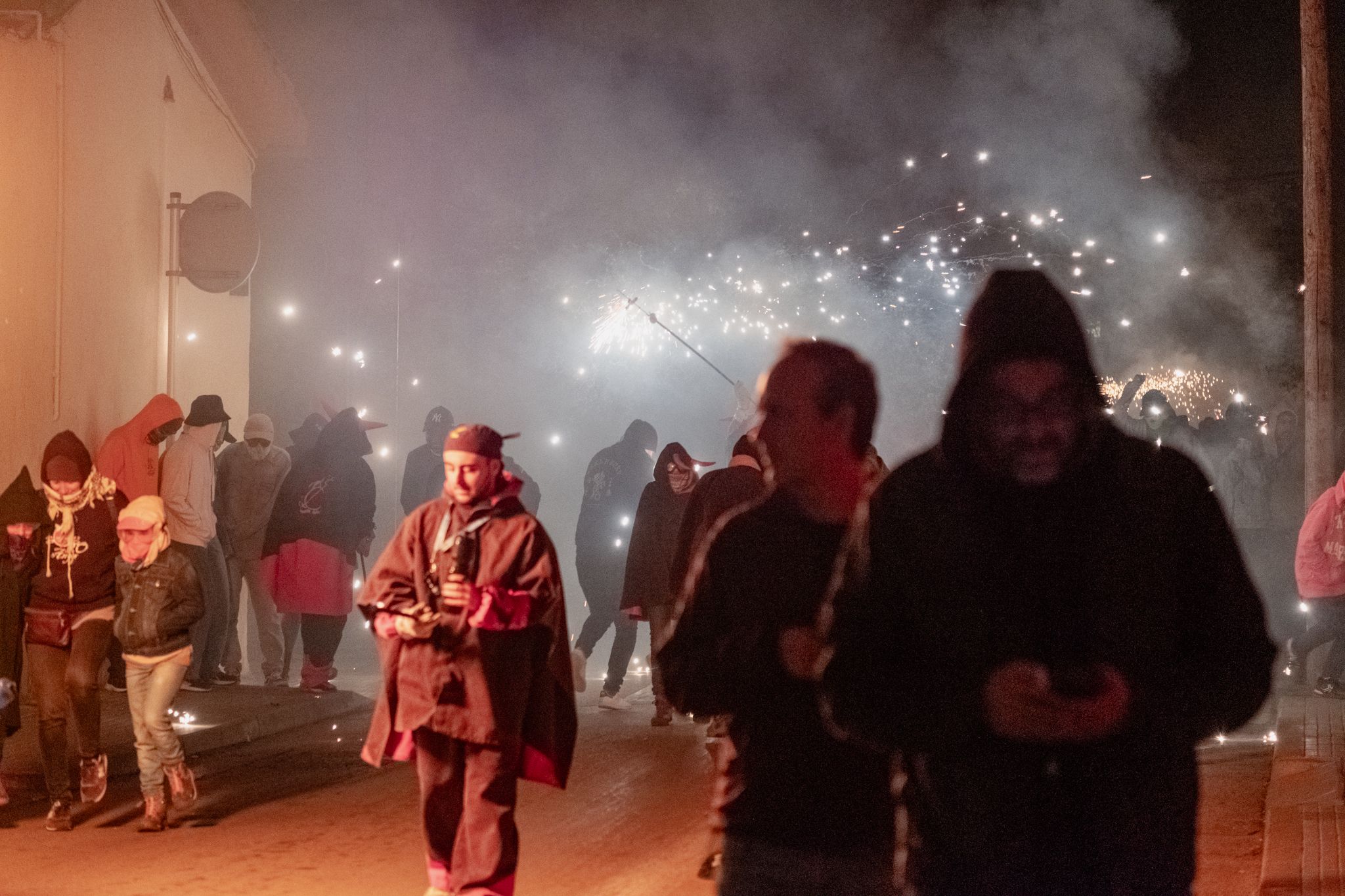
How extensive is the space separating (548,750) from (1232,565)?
3590 millimetres

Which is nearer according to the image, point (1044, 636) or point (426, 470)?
point (1044, 636)

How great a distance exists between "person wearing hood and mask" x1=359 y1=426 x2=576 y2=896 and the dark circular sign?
27.5 feet

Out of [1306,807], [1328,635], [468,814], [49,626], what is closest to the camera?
[468,814]

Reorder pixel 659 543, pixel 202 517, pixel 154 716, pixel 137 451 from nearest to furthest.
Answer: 1. pixel 154 716
2. pixel 659 543
3. pixel 137 451
4. pixel 202 517

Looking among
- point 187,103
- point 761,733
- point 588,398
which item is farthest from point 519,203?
point 761,733

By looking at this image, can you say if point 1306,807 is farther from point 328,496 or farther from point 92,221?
point 92,221

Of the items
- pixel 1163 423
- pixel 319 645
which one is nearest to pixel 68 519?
pixel 319 645

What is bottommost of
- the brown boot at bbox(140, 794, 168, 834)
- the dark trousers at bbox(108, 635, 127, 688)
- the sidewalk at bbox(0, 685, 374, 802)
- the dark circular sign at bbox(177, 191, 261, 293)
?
the sidewalk at bbox(0, 685, 374, 802)

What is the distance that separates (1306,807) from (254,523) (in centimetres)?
871

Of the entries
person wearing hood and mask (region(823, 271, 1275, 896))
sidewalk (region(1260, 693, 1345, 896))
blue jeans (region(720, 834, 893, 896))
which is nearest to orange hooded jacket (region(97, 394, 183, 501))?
sidewalk (region(1260, 693, 1345, 896))

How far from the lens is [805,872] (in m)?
3.12

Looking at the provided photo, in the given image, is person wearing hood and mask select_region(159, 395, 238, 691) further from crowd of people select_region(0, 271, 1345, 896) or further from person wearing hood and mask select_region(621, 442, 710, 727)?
crowd of people select_region(0, 271, 1345, 896)

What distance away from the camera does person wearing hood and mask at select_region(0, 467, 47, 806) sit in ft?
25.2

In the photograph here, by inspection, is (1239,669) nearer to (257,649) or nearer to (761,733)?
(761,733)
